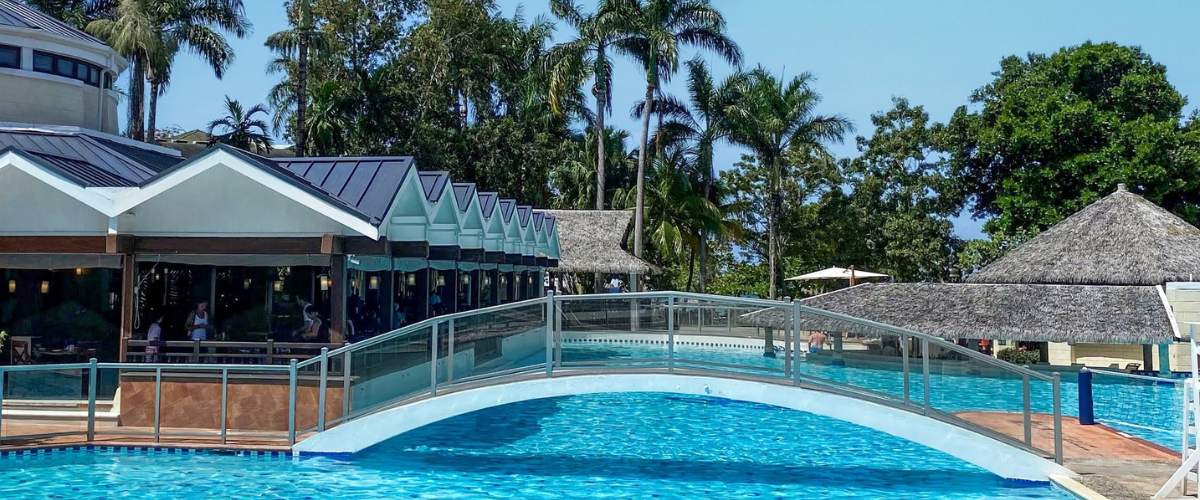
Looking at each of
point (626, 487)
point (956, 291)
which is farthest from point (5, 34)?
point (956, 291)

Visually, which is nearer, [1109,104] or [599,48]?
[1109,104]

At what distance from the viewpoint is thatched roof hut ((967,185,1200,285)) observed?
1031 inches

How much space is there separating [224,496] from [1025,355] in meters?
21.3

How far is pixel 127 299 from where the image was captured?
1639 centimetres

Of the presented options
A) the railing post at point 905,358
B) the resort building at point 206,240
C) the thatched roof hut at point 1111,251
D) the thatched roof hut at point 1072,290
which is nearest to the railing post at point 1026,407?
the railing post at point 905,358

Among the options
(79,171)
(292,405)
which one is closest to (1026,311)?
(292,405)

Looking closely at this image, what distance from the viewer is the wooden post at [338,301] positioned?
15.8 meters

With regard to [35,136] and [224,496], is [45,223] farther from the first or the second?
[224,496]

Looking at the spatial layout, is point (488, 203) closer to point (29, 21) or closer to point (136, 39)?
point (29, 21)

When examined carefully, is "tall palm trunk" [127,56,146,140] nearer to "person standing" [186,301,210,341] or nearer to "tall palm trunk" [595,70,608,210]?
"tall palm trunk" [595,70,608,210]

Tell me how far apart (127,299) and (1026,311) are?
19.3 metres

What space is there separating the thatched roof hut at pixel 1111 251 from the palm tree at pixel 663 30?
47.0 ft

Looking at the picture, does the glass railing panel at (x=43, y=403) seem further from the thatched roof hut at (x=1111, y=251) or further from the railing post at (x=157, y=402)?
the thatched roof hut at (x=1111, y=251)

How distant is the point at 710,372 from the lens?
13.8 meters
